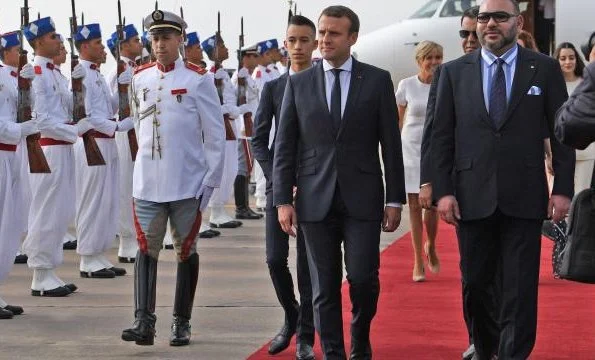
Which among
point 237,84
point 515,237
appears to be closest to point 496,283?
point 515,237

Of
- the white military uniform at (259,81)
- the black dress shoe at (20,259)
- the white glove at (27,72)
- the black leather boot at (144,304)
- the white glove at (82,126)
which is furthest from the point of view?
the white military uniform at (259,81)

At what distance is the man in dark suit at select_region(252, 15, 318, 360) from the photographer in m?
7.83

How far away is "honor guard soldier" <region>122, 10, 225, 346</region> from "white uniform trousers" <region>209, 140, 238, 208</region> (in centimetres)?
706

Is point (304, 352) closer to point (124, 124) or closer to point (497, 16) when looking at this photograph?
point (497, 16)

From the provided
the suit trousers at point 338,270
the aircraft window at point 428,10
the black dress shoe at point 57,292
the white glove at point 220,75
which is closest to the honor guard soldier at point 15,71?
the black dress shoe at point 57,292

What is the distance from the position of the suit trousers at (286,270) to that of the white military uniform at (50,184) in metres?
2.64

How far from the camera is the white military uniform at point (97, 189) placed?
1130 centimetres

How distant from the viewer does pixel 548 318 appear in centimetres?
912

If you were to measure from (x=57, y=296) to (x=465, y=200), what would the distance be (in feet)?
12.9

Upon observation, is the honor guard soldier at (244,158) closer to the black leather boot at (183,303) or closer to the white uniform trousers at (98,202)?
the white uniform trousers at (98,202)

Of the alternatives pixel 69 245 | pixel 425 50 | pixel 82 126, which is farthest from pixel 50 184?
pixel 69 245

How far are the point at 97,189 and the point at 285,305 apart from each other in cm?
363

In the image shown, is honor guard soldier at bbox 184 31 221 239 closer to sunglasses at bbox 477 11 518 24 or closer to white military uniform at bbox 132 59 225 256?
white military uniform at bbox 132 59 225 256

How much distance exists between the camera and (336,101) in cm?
723
